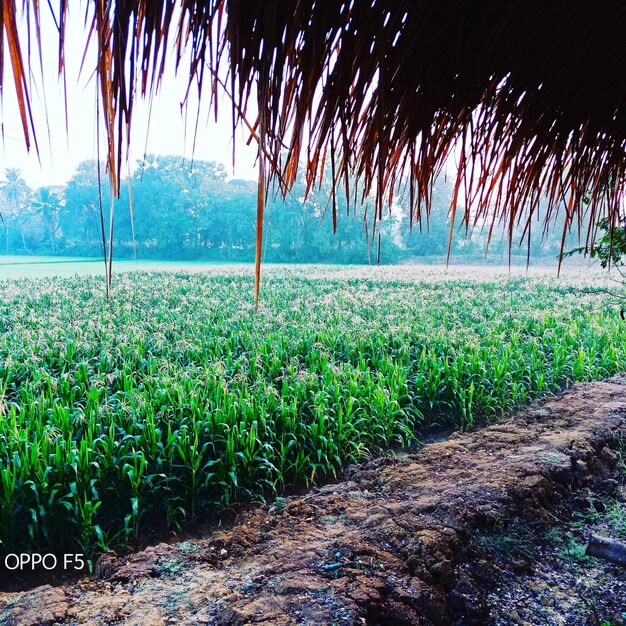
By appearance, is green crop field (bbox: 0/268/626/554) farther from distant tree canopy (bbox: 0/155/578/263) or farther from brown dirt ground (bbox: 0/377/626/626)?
distant tree canopy (bbox: 0/155/578/263)

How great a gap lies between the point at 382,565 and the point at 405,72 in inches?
75.1

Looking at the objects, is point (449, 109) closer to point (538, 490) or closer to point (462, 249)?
point (538, 490)

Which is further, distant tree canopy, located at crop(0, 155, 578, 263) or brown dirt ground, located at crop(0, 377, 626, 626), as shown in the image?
distant tree canopy, located at crop(0, 155, 578, 263)

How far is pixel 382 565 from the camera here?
2.07 metres

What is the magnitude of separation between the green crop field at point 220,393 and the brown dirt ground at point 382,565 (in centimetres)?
43

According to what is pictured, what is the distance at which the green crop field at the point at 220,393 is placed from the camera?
9.41 feet

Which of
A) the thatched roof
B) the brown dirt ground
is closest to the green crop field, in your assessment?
the brown dirt ground

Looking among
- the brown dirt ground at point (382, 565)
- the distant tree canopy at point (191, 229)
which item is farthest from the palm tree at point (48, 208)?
the brown dirt ground at point (382, 565)

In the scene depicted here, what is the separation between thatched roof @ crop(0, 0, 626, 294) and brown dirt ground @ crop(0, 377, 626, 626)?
1.52 meters

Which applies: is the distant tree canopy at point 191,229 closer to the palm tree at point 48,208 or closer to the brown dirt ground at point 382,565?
the palm tree at point 48,208

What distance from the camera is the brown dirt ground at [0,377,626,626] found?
6.03ft

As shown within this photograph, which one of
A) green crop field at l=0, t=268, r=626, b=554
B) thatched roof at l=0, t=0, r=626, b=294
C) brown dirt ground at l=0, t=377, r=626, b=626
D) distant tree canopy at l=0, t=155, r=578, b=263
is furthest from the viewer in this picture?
distant tree canopy at l=0, t=155, r=578, b=263

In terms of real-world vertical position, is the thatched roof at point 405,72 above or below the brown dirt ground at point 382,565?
above

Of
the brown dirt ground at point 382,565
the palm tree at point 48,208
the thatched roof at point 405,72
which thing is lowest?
the brown dirt ground at point 382,565
